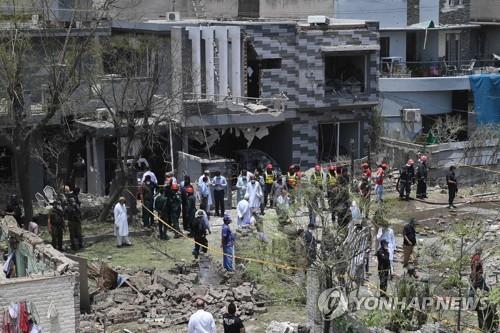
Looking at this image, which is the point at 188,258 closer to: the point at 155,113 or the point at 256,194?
the point at 256,194

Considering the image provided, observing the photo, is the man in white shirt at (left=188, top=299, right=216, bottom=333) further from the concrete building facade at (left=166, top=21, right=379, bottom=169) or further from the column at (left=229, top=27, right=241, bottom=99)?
the column at (left=229, top=27, right=241, bottom=99)

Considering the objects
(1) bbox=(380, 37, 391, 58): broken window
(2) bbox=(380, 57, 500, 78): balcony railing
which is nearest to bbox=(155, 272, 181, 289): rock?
(2) bbox=(380, 57, 500, 78): balcony railing

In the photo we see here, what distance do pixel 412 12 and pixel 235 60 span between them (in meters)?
12.4

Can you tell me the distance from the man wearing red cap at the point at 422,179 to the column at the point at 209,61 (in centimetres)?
789

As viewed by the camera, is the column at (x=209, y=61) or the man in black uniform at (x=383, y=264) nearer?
the man in black uniform at (x=383, y=264)

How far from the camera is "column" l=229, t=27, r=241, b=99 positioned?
1280 inches

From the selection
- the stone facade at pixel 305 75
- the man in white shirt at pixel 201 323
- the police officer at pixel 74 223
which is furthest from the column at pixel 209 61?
the man in white shirt at pixel 201 323

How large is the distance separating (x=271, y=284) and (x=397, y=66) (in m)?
23.0

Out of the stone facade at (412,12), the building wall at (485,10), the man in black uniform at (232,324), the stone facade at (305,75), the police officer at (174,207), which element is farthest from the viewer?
the building wall at (485,10)

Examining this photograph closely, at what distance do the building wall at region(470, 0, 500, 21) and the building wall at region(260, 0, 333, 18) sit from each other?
28.6ft

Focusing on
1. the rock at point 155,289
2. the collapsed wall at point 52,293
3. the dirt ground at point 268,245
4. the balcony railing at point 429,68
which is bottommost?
the dirt ground at point 268,245

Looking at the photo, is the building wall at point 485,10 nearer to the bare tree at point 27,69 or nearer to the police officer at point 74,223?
the bare tree at point 27,69

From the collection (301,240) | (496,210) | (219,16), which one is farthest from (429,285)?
(219,16)

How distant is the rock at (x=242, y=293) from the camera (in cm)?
1873
